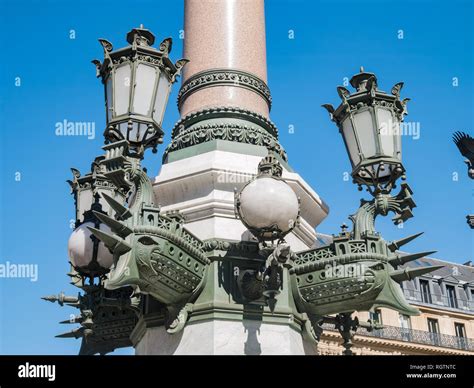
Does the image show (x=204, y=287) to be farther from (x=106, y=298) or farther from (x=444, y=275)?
(x=444, y=275)

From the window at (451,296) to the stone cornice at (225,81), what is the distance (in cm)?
4747

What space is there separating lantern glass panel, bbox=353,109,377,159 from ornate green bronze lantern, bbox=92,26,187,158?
1.74m

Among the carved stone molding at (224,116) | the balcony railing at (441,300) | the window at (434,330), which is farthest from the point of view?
the balcony railing at (441,300)

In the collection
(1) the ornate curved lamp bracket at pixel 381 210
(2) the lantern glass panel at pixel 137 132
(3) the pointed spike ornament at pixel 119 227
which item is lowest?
(3) the pointed spike ornament at pixel 119 227

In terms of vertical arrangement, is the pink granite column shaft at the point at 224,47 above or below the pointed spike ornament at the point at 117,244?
above

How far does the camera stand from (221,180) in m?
7.01

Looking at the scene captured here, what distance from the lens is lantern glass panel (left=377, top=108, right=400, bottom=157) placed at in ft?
22.2

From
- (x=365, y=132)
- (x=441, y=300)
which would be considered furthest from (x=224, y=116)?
(x=441, y=300)

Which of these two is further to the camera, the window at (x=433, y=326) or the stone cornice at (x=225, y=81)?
the window at (x=433, y=326)

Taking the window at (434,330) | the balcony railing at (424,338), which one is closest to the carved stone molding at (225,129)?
the balcony railing at (424,338)

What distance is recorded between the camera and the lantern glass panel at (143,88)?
20.3ft

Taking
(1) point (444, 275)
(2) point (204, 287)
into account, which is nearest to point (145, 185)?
(2) point (204, 287)

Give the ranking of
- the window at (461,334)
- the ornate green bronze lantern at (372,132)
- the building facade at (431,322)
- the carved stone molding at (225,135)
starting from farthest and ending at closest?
1. the window at (461,334)
2. the building facade at (431,322)
3. the carved stone molding at (225,135)
4. the ornate green bronze lantern at (372,132)

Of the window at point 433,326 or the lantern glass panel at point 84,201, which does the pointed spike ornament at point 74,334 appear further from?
the window at point 433,326
